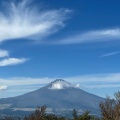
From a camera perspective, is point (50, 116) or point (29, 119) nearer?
point (29, 119)

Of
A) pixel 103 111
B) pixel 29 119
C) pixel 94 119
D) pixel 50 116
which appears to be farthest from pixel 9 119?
pixel 103 111

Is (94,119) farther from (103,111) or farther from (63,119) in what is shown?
(103,111)

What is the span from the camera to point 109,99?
64.1 meters

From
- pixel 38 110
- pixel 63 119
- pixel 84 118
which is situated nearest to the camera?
pixel 38 110

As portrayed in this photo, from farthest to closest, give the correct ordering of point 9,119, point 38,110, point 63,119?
1. point 63,119
2. point 9,119
3. point 38,110

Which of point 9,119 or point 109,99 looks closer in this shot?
point 109,99

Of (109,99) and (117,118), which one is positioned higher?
(109,99)

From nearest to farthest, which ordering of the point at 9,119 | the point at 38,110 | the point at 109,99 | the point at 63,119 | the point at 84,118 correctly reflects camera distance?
the point at 109,99
the point at 38,110
the point at 9,119
the point at 84,118
the point at 63,119

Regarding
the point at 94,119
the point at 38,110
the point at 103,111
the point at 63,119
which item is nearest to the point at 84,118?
the point at 94,119

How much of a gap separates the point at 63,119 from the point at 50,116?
484 centimetres

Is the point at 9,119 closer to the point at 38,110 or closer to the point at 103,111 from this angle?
the point at 38,110

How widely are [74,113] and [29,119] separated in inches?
866

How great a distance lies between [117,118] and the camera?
5991cm

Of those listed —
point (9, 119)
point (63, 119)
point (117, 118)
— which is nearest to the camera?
point (117, 118)
